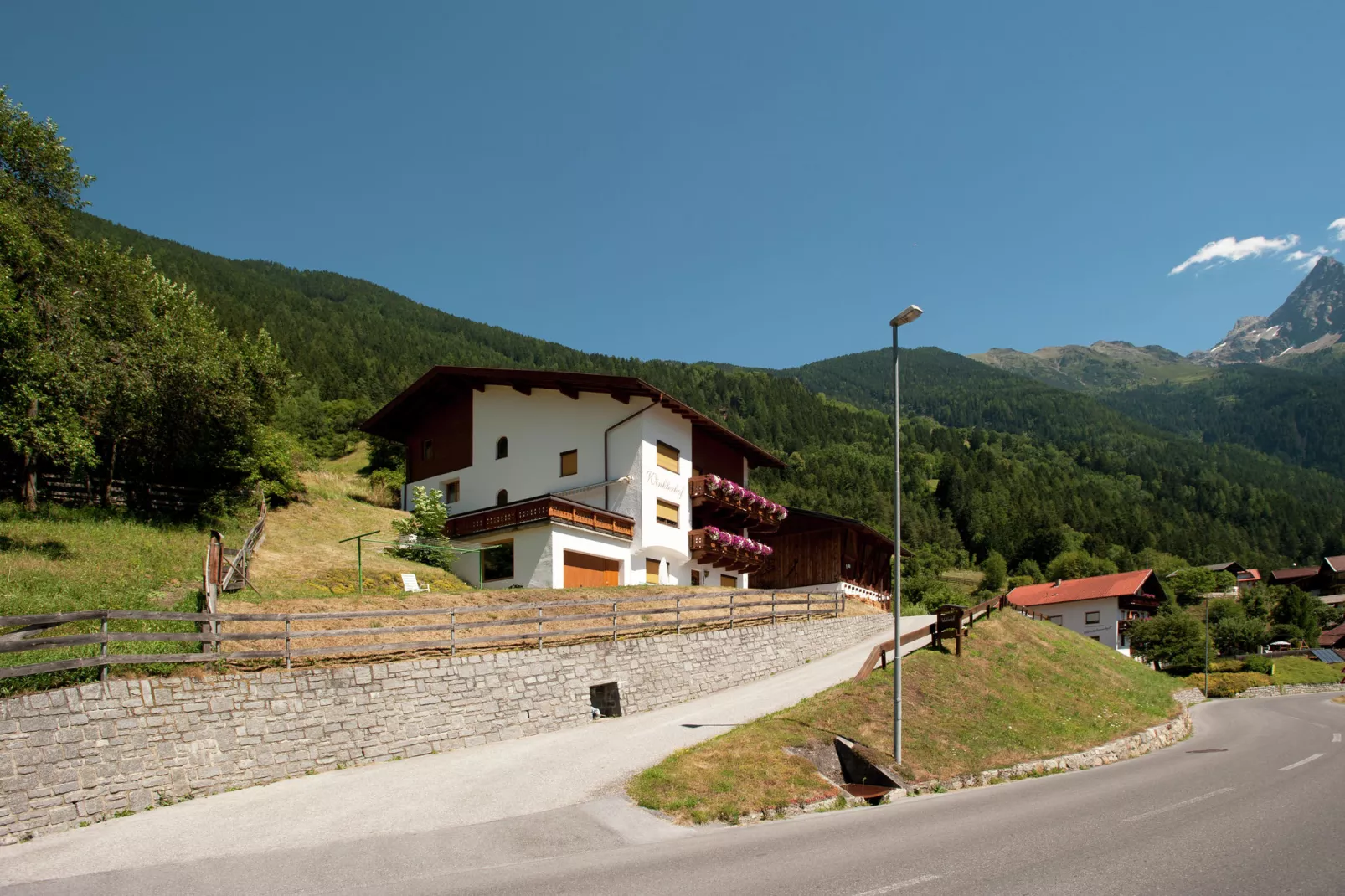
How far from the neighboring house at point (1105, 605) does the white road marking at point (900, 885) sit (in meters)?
69.2

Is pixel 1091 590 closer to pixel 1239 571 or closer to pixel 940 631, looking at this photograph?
pixel 940 631

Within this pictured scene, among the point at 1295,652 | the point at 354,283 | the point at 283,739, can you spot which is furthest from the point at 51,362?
the point at 354,283

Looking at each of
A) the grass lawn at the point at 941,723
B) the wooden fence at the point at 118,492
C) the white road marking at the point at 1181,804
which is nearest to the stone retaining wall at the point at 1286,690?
the grass lawn at the point at 941,723

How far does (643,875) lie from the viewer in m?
9.98

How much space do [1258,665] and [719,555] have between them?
172ft

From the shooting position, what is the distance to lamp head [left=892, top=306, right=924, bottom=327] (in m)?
17.0

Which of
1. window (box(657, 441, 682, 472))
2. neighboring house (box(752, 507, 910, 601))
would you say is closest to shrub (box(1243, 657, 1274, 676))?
neighboring house (box(752, 507, 910, 601))

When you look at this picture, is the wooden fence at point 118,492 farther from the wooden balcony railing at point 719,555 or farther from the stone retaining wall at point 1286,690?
the stone retaining wall at point 1286,690

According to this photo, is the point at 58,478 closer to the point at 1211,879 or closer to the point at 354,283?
the point at 1211,879

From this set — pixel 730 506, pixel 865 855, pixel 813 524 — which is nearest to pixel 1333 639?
pixel 813 524

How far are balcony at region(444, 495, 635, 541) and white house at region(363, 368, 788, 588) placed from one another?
48mm

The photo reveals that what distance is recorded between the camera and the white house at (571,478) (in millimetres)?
31375

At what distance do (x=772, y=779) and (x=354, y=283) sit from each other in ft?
579

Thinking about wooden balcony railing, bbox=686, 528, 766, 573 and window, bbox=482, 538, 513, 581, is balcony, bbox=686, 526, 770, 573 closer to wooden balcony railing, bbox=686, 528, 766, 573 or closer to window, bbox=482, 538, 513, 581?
wooden balcony railing, bbox=686, 528, 766, 573
